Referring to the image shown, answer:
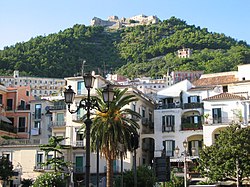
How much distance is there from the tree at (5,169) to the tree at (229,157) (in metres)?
21.1

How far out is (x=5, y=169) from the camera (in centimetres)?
5156

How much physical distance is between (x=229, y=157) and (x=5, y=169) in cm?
2415

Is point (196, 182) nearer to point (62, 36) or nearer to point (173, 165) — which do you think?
point (173, 165)

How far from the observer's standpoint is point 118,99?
41969mm

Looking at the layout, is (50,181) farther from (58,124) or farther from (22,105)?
(22,105)

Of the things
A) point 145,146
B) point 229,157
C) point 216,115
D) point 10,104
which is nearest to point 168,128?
point 145,146

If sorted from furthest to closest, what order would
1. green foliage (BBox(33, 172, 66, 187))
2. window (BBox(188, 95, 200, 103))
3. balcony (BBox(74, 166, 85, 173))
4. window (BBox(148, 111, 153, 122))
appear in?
window (BBox(148, 111, 153, 122)) → window (BBox(188, 95, 200, 103)) → balcony (BBox(74, 166, 85, 173)) → green foliage (BBox(33, 172, 66, 187))

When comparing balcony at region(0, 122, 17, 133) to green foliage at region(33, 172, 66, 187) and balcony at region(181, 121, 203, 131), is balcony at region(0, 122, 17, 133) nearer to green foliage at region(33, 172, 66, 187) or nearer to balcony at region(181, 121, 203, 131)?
green foliage at region(33, 172, 66, 187)

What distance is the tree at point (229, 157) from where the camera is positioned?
45.6 metres

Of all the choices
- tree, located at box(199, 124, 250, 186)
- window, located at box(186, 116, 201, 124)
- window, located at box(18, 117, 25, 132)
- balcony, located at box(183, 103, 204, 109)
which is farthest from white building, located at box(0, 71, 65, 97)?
tree, located at box(199, 124, 250, 186)

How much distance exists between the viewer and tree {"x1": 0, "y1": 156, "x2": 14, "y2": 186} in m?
51.3

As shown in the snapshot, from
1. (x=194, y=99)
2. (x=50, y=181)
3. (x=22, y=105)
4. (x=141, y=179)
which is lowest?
(x=50, y=181)

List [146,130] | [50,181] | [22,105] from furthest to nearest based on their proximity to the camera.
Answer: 1. [22,105]
2. [146,130]
3. [50,181]

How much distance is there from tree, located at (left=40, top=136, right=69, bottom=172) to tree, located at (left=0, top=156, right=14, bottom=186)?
403cm
